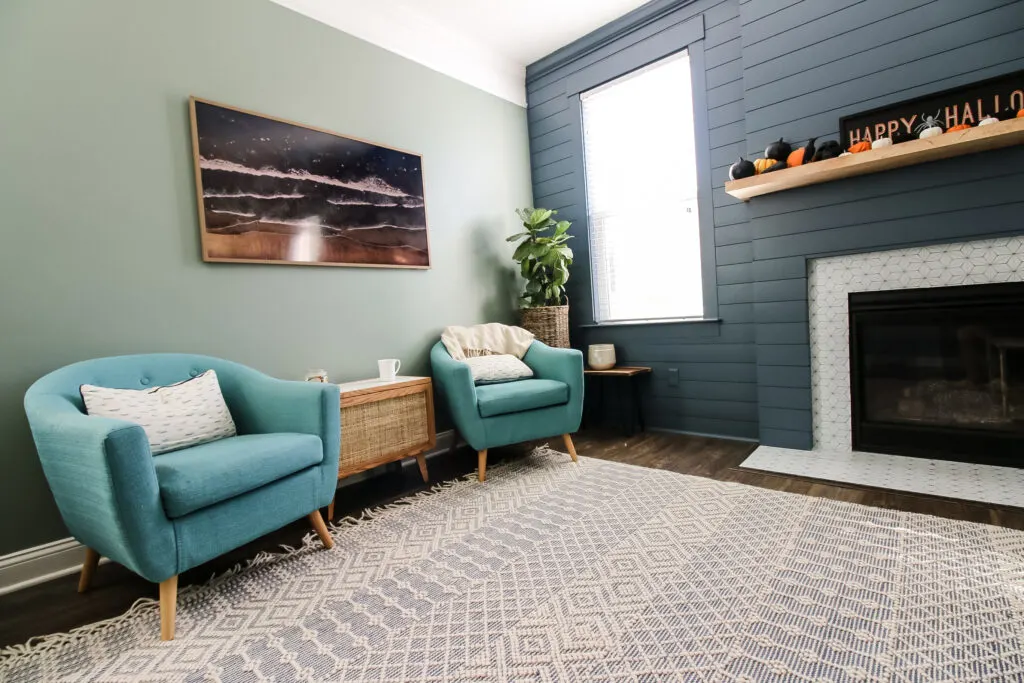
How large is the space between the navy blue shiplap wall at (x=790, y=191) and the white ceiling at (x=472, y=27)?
0.21 meters

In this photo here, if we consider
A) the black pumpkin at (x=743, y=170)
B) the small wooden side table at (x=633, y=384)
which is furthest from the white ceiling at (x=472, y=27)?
the small wooden side table at (x=633, y=384)

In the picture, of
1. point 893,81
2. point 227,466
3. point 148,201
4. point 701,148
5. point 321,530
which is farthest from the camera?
point 701,148

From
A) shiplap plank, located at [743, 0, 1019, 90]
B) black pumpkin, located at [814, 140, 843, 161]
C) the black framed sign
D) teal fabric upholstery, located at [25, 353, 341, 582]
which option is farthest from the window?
teal fabric upholstery, located at [25, 353, 341, 582]

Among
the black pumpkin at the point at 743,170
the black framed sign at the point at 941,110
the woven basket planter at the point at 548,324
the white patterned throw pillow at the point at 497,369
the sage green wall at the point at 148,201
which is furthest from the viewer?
the woven basket planter at the point at 548,324

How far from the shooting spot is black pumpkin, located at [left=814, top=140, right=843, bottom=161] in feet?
7.90

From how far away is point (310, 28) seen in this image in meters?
2.68

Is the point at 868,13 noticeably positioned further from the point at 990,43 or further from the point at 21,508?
the point at 21,508

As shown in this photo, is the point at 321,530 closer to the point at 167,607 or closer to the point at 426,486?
the point at 167,607

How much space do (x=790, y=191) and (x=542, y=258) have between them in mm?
1614

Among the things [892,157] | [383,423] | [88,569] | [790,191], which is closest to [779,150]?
[790,191]

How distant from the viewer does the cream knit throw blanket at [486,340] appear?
3186 mm

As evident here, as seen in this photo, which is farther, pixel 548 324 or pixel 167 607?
pixel 548 324

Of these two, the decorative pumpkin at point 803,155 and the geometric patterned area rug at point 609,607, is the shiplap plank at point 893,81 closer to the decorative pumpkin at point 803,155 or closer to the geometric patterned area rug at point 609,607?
the decorative pumpkin at point 803,155

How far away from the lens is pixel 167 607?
1.42 metres
